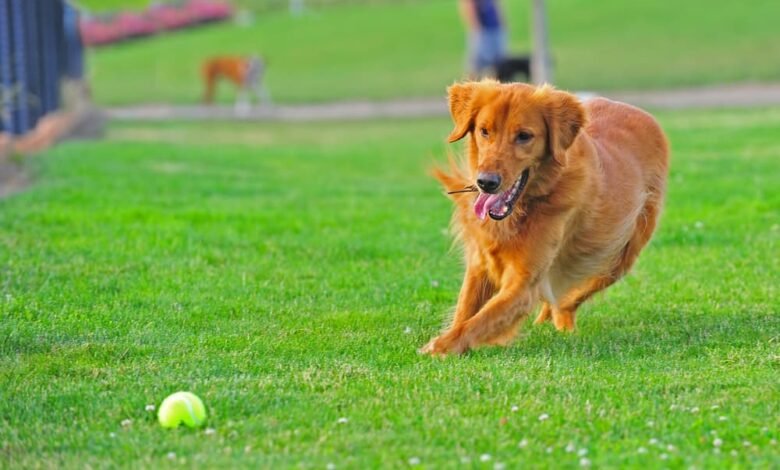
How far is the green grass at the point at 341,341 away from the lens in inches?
173

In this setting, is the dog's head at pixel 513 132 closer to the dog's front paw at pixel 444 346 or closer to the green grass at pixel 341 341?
the dog's front paw at pixel 444 346

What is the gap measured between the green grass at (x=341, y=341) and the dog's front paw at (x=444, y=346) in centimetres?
11

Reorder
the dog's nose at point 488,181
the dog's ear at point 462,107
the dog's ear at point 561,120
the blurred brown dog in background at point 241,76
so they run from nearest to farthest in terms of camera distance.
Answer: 1. the dog's nose at point 488,181
2. the dog's ear at point 561,120
3. the dog's ear at point 462,107
4. the blurred brown dog in background at point 241,76

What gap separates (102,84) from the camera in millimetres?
37062

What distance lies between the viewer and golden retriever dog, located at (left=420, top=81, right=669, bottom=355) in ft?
19.4

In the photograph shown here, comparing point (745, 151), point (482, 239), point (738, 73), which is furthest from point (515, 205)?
point (738, 73)

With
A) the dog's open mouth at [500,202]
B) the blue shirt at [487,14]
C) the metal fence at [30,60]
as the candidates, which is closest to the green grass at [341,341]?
the dog's open mouth at [500,202]

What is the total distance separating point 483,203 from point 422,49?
3317cm

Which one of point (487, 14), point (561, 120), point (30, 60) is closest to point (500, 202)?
point (561, 120)

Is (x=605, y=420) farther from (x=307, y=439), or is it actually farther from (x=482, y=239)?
(x=482, y=239)

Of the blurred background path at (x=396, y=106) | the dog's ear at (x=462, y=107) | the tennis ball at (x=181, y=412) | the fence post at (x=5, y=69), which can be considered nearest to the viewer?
the tennis ball at (x=181, y=412)

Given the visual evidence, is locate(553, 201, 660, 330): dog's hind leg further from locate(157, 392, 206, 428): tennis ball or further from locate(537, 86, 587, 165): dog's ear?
locate(157, 392, 206, 428): tennis ball

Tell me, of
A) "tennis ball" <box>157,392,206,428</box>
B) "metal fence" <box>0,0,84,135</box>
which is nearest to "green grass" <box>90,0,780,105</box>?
"metal fence" <box>0,0,84,135</box>

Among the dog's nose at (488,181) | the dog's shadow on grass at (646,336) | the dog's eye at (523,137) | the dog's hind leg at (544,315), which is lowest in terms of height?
the dog's hind leg at (544,315)
